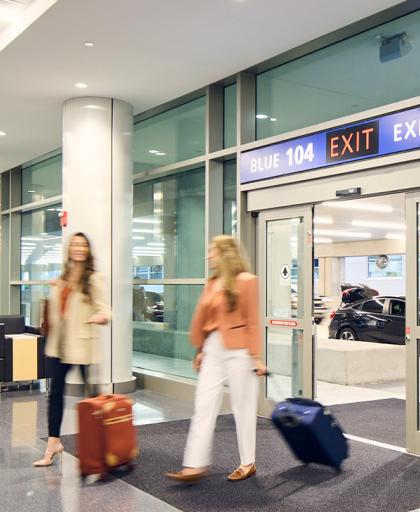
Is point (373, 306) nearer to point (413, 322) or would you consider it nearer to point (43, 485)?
point (413, 322)

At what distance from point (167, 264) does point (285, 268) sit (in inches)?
95.0

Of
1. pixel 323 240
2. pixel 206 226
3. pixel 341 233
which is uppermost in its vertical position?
pixel 341 233

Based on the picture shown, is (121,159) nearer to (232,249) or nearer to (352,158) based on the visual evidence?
(352,158)

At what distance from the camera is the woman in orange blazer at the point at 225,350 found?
410 centimetres

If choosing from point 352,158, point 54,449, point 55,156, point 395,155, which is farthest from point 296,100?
point 55,156

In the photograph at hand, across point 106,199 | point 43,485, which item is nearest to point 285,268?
point 106,199

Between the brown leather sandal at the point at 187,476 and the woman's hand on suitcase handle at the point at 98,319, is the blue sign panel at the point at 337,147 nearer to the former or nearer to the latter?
the woman's hand on suitcase handle at the point at 98,319

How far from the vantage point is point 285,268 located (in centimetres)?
659

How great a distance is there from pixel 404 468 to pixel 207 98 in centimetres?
469

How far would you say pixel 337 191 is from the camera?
582cm

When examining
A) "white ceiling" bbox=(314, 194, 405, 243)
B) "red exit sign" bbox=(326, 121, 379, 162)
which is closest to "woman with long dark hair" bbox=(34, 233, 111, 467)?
"red exit sign" bbox=(326, 121, 379, 162)

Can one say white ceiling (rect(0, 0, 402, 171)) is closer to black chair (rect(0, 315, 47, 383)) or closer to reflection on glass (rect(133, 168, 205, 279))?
reflection on glass (rect(133, 168, 205, 279))

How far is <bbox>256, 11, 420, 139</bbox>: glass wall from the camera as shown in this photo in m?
5.60

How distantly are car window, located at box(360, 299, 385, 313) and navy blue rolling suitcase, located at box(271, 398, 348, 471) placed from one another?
28.6ft
